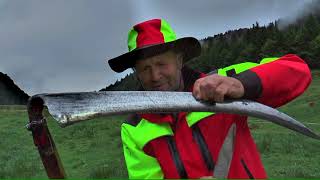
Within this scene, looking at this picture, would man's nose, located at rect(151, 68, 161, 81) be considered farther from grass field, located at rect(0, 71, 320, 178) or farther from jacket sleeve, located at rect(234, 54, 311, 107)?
grass field, located at rect(0, 71, 320, 178)

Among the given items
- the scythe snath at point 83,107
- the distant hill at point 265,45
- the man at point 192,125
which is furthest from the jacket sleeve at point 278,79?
the distant hill at point 265,45

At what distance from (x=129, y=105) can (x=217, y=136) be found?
114cm

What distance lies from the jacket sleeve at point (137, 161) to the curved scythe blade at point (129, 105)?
95cm

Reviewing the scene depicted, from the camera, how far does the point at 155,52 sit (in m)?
3.56

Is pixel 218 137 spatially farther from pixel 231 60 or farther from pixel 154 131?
pixel 231 60

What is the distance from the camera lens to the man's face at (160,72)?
3492 millimetres

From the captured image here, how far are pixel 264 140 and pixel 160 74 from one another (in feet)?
58.1

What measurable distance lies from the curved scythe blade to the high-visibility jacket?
0.50 m

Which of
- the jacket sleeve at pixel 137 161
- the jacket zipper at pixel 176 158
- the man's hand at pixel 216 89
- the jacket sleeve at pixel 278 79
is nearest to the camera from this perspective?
the man's hand at pixel 216 89

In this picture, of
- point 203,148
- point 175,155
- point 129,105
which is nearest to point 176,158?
point 175,155

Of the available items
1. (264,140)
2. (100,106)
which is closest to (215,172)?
(100,106)

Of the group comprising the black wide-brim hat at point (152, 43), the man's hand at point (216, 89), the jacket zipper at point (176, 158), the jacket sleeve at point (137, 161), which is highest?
the man's hand at point (216, 89)

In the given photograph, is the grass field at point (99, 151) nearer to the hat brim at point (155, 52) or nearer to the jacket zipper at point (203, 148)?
the hat brim at point (155, 52)

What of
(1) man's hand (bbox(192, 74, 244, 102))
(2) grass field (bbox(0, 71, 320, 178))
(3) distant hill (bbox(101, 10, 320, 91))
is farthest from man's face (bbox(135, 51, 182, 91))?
(3) distant hill (bbox(101, 10, 320, 91))
